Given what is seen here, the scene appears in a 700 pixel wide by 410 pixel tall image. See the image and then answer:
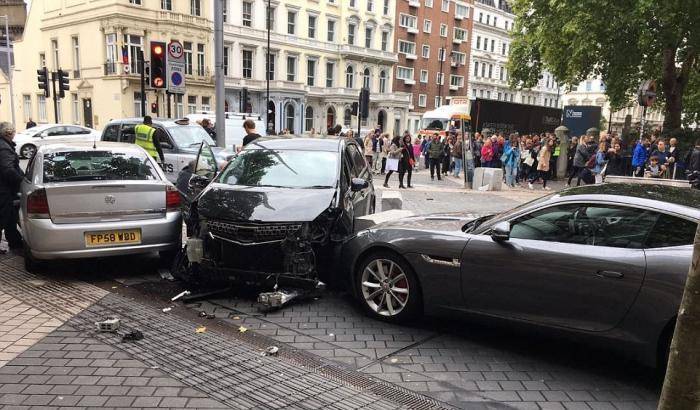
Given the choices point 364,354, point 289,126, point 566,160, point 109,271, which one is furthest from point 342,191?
point 289,126

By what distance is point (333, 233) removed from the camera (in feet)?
18.6

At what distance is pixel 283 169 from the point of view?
21.6 feet

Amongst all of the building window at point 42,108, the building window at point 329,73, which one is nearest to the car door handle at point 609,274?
the building window at point 329,73

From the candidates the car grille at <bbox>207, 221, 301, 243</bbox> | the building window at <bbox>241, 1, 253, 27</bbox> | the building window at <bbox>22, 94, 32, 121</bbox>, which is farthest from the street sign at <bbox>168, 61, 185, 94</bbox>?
the building window at <bbox>22, 94, 32, 121</bbox>

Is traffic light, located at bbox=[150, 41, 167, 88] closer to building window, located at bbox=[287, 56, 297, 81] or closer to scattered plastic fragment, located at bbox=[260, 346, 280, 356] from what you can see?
scattered plastic fragment, located at bbox=[260, 346, 280, 356]

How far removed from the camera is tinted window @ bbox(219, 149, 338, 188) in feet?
20.7

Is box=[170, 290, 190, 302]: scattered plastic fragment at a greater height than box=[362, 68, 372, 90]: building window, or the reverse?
box=[362, 68, 372, 90]: building window

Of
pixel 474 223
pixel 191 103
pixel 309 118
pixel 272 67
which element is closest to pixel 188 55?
pixel 191 103

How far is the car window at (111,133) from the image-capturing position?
13.2 meters

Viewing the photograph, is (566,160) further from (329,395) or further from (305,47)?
(305,47)

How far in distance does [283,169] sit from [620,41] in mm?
18780

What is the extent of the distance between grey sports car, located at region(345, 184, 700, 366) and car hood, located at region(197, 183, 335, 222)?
86 cm

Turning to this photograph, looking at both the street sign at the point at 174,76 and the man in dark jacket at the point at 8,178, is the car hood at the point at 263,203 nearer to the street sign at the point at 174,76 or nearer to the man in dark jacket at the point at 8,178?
the man in dark jacket at the point at 8,178

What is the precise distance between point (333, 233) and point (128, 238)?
8.10 ft
